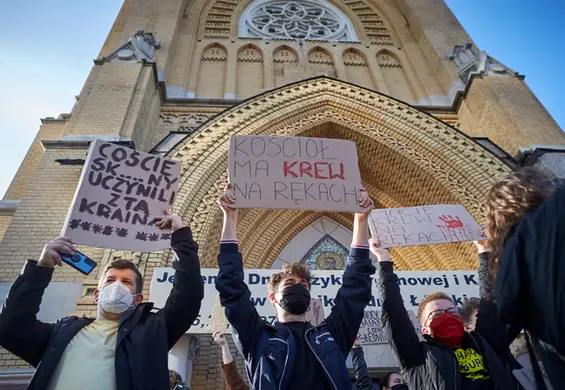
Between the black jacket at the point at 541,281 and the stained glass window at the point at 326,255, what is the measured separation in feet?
21.8

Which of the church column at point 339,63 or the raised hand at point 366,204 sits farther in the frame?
the church column at point 339,63

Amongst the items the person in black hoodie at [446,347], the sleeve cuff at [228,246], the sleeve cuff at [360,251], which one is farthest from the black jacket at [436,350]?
the sleeve cuff at [228,246]

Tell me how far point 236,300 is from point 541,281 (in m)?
1.47

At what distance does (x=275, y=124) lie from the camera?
7.87 metres

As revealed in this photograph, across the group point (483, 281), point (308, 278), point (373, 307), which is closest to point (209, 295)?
point (373, 307)

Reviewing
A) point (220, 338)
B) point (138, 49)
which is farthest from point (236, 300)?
point (138, 49)

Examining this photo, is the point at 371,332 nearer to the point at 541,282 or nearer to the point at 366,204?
the point at 366,204

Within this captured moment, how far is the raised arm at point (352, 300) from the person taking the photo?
89.2 inches

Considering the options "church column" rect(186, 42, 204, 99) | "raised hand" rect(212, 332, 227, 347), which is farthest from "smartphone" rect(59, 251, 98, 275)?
"church column" rect(186, 42, 204, 99)

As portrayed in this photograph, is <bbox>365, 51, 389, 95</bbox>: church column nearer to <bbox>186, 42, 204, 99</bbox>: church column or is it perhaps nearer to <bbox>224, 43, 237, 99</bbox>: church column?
<bbox>224, 43, 237, 99</bbox>: church column

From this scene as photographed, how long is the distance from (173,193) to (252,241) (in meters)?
4.50

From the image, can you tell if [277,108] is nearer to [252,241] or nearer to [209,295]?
[252,241]

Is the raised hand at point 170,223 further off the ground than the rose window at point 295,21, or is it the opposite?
the rose window at point 295,21

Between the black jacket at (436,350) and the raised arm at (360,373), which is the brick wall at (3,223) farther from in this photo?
the black jacket at (436,350)
